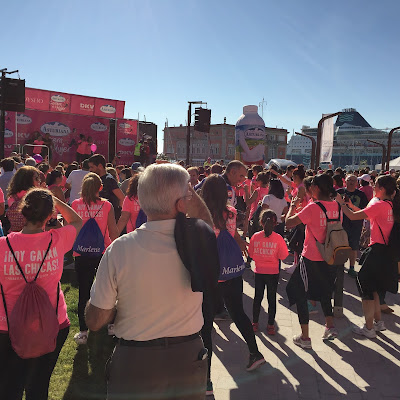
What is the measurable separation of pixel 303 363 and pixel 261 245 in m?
1.36

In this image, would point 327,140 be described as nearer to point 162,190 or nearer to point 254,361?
point 254,361

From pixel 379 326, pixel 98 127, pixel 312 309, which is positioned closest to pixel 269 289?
pixel 312 309

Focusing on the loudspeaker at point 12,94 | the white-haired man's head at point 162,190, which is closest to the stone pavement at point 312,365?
the white-haired man's head at point 162,190

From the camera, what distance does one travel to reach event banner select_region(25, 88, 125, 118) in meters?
22.2

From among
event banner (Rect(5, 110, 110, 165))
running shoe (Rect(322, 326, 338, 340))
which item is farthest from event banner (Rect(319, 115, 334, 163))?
running shoe (Rect(322, 326, 338, 340))

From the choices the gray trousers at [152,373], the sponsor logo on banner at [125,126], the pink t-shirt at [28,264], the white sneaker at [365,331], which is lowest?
the white sneaker at [365,331]

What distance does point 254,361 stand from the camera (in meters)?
3.88

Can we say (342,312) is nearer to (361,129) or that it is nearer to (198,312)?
(198,312)

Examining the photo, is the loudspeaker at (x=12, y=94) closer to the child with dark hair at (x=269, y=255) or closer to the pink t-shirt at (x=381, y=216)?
the child with dark hair at (x=269, y=255)

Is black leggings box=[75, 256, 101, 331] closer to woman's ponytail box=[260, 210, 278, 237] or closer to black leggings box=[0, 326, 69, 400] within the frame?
black leggings box=[0, 326, 69, 400]

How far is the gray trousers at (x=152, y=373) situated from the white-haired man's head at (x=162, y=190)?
0.65 meters

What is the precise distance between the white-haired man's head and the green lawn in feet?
7.39

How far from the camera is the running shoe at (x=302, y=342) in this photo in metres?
4.44

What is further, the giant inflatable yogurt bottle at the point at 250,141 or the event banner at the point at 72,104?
the giant inflatable yogurt bottle at the point at 250,141
